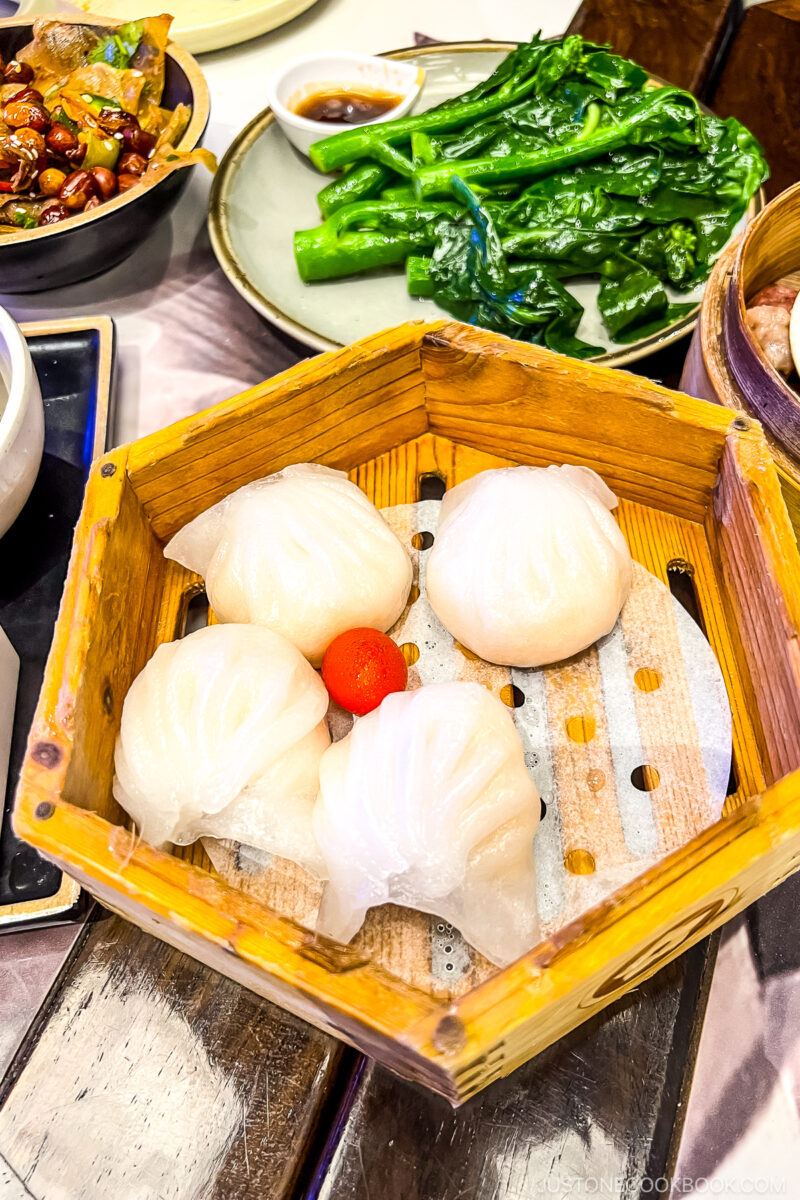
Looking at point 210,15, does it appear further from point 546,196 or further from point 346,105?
point 546,196

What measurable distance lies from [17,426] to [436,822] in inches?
28.0

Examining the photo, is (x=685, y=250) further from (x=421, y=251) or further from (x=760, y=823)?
(x=760, y=823)

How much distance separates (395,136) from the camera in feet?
5.76

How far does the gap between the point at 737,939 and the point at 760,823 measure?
35 cm

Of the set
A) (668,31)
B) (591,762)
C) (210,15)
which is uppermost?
(668,31)

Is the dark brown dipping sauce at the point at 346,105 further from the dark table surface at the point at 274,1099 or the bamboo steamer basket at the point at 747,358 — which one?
the dark table surface at the point at 274,1099

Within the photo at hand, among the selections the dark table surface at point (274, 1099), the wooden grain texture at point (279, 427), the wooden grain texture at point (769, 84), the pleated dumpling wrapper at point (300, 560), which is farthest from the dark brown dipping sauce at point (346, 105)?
the dark table surface at point (274, 1099)

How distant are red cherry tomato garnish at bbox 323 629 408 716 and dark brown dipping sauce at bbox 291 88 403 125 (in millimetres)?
1406

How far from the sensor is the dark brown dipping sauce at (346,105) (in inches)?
75.0

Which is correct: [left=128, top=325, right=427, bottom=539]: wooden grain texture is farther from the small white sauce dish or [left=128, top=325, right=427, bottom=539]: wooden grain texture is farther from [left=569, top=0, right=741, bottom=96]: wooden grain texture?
[left=569, top=0, right=741, bottom=96]: wooden grain texture

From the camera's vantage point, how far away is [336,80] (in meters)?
1.93

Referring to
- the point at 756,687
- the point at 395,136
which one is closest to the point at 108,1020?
the point at 756,687

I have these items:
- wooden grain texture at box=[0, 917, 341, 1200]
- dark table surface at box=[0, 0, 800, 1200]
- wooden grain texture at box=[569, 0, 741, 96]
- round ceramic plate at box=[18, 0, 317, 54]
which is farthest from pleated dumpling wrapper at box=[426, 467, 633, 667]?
round ceramic plate at box=[18, 0, 317, 54]

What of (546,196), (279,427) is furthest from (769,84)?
(279,427)
